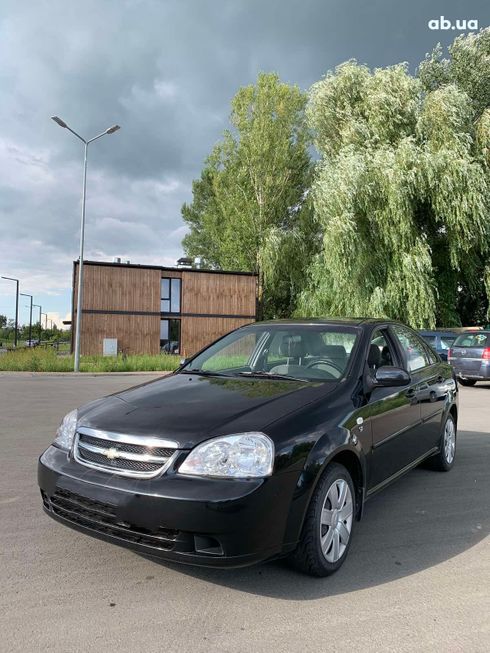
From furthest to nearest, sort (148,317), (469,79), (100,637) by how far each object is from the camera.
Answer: (148,317)
(469,79)
(100,637)

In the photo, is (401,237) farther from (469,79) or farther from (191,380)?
→ (191,380)

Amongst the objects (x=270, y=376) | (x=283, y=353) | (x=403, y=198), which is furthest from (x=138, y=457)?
(x=403, y=198)

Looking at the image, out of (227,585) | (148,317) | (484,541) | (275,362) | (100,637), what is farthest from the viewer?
(148,317)

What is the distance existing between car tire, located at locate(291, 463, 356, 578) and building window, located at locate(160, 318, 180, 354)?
101ft

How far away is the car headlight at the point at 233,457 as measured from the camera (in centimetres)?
277

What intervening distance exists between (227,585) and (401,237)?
19.4m

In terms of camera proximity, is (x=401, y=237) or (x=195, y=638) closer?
(x=195, y=638)

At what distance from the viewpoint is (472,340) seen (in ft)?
51.6

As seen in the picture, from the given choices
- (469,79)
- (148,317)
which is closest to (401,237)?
(469,79)

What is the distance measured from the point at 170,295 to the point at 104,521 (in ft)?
104

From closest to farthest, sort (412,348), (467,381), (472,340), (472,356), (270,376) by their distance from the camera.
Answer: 1. (270,376)
2. (412,348)
3. (472,356)
4. (472,340)
5. (467,381)

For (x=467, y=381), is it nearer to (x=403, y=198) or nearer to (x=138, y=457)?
(x=403, y=198)

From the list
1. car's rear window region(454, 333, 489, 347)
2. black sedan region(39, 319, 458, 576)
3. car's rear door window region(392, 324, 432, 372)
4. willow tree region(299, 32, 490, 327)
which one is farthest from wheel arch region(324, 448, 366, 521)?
willow tree region(299, 32, 490, 327)

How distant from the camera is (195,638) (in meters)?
2.52
